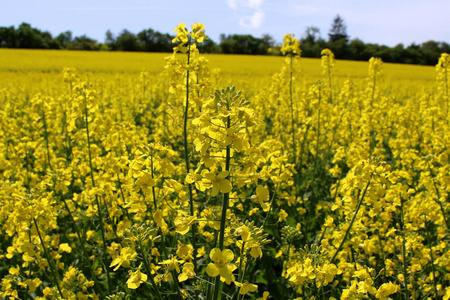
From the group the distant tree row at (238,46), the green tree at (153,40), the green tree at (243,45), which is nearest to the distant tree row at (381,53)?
the distant tree row at (238,46)

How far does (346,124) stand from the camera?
602cm

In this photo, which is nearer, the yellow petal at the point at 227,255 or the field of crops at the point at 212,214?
the yellow petal at the point at 227,255

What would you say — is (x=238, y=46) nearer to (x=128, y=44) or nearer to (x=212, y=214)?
(x=128, y=44)

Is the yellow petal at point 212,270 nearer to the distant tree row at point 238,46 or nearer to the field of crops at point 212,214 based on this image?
the field of crops at point 212,214

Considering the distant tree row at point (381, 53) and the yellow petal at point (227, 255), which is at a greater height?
the distant tree row at point (381, 53)

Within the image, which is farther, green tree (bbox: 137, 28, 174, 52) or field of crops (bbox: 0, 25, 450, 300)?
green tree (bbox: 137, 28, 174, 52)

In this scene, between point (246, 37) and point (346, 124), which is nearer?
point (346, 124)

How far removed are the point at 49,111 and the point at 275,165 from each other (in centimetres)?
389

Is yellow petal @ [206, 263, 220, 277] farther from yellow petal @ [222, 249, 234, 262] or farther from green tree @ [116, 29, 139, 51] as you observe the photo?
green tree @ [116, 29, 139, 51]

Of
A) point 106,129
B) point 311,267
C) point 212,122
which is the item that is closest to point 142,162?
point 212,122

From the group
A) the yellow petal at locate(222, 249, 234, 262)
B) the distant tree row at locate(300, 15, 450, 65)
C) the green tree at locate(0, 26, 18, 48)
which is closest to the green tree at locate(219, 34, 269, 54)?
the distant tree row at locate(300, 15, 450, 65)

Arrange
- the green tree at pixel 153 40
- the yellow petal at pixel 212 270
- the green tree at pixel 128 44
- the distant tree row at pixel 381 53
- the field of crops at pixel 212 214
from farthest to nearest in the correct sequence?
the green tree at pixel 153 40 < the green tree at pixel 128 44 < the distant tree row at pixel 381 53 < the field of crops at pixel 212 214 < the yellow petal at pixel 212 270

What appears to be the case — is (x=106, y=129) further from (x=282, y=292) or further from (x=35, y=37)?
(x=35, y=37)

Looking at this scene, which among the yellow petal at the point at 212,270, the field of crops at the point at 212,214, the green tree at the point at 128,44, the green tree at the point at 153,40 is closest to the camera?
the yellow petal at the point at 212,270
